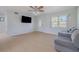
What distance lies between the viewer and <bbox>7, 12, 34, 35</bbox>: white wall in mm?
6138

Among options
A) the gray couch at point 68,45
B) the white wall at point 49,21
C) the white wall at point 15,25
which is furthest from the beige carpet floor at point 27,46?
the white wall at point 49,21

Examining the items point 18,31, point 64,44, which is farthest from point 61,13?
point 64,44

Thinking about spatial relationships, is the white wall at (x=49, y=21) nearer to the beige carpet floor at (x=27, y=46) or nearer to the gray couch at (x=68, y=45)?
the beige carpet floor at (x=27, y=46)

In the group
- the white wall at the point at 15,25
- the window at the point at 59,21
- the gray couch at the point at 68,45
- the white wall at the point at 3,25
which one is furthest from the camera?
the window at the point at 59,21

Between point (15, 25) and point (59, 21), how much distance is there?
3.44m

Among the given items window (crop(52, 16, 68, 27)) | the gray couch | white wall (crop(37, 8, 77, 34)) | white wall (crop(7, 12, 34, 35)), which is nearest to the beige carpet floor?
the gray couch

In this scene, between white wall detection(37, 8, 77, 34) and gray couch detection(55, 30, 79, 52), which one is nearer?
gray couch detection(55, 30, 79, 52)

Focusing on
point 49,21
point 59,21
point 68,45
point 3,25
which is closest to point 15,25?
point 3,25

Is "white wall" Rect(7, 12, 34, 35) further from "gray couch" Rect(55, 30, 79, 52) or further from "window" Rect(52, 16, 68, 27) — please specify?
"gray couch" Rect(55, 30, 79, 52)

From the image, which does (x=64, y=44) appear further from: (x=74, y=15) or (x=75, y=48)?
(x=74, y=15)

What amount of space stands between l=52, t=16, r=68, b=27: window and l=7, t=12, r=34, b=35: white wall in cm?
236

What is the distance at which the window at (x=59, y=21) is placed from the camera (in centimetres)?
666

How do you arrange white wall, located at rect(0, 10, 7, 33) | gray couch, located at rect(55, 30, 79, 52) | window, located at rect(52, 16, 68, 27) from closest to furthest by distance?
gray couch, located at rect(55, 30, 79, 52) < white wall, located at rect(0, 10, 7, 33) < window, located at rect(52, 16, 68, 27)

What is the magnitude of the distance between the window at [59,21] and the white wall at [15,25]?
7.74 feet
